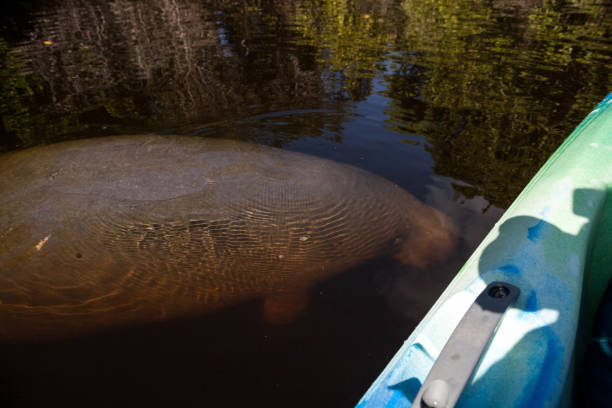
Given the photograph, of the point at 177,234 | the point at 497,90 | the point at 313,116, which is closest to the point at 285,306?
the point at 177,234

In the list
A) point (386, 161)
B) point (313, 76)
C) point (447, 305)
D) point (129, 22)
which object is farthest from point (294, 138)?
point (129, 22)

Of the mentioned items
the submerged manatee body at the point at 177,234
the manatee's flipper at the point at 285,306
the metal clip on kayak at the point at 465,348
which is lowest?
the manatee's flipper at the point at 285,306

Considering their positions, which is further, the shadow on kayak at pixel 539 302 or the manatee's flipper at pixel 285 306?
the manatee's flipper at pixel 285 306

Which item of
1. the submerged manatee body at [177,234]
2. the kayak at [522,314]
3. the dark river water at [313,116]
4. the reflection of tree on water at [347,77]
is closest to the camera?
the kayak at [522,314]

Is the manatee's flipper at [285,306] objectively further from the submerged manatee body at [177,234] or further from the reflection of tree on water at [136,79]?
the reflection of tree on water at [136,79]

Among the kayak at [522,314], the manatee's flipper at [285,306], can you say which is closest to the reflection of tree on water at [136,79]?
the manatee's flipper at [285,306]

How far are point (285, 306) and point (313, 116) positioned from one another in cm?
327

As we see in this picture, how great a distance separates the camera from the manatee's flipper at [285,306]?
7.11ft

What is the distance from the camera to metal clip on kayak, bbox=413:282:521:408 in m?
0.73

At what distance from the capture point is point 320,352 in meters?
2.02

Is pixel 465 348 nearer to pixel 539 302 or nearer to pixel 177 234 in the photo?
pixel 539 302

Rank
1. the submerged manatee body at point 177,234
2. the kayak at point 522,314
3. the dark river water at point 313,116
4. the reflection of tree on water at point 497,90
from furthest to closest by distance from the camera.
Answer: the reflection of tree on water at point 497,90
the submerged manatee body at point 177,234
the dark river water at point 313,116
the kayak at point 522,314

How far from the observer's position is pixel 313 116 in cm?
497

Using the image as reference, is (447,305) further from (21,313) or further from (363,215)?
(21,313)
